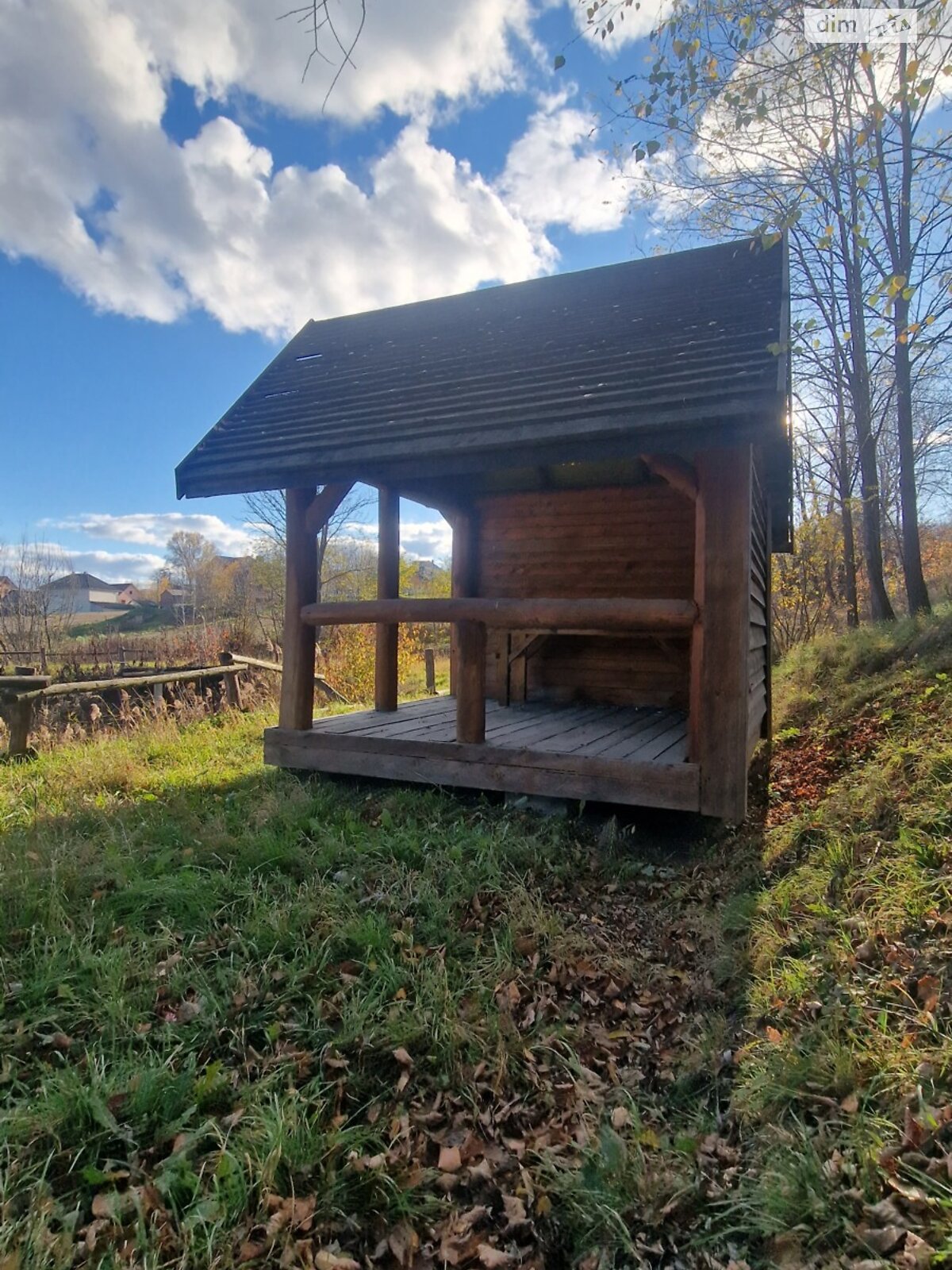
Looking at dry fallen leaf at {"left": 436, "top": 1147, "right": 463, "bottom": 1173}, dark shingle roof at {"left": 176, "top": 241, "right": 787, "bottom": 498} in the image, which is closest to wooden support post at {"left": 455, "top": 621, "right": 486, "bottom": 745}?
dark shingle roof at {"left": 176, "top": 241, "right": 787, "bottom": 498}

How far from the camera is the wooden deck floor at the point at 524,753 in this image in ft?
13.5

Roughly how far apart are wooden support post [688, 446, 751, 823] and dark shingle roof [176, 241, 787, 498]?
0.39m

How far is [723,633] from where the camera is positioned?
13.1 feet

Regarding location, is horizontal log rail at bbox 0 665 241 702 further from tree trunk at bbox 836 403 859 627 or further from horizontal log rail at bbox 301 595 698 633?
tree trunk at bbox 836 403 859 627

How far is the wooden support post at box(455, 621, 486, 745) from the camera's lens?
464 cm

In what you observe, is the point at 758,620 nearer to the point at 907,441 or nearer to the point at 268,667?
the point at 907,441

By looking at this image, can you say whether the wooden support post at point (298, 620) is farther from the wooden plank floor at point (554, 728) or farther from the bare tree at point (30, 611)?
the bare tree at point (30, 611)

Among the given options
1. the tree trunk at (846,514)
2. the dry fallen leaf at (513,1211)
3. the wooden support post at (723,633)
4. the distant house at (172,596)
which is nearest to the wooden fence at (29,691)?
the wooden support post at (723,633)

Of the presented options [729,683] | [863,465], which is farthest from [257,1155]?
[863,465]

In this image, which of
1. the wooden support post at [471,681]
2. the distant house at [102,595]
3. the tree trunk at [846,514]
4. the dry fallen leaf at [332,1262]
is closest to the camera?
the dry fallen leaf at [332,1262]

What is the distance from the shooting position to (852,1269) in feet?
4.69

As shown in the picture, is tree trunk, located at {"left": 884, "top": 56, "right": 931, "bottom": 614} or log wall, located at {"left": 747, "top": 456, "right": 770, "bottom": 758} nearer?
log wall, located at {"left": 747, "top": 456, "right": 770, "bottom": 758}

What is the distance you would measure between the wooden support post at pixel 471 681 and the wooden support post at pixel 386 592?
1.85 m

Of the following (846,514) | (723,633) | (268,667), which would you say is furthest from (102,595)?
(723,633)
